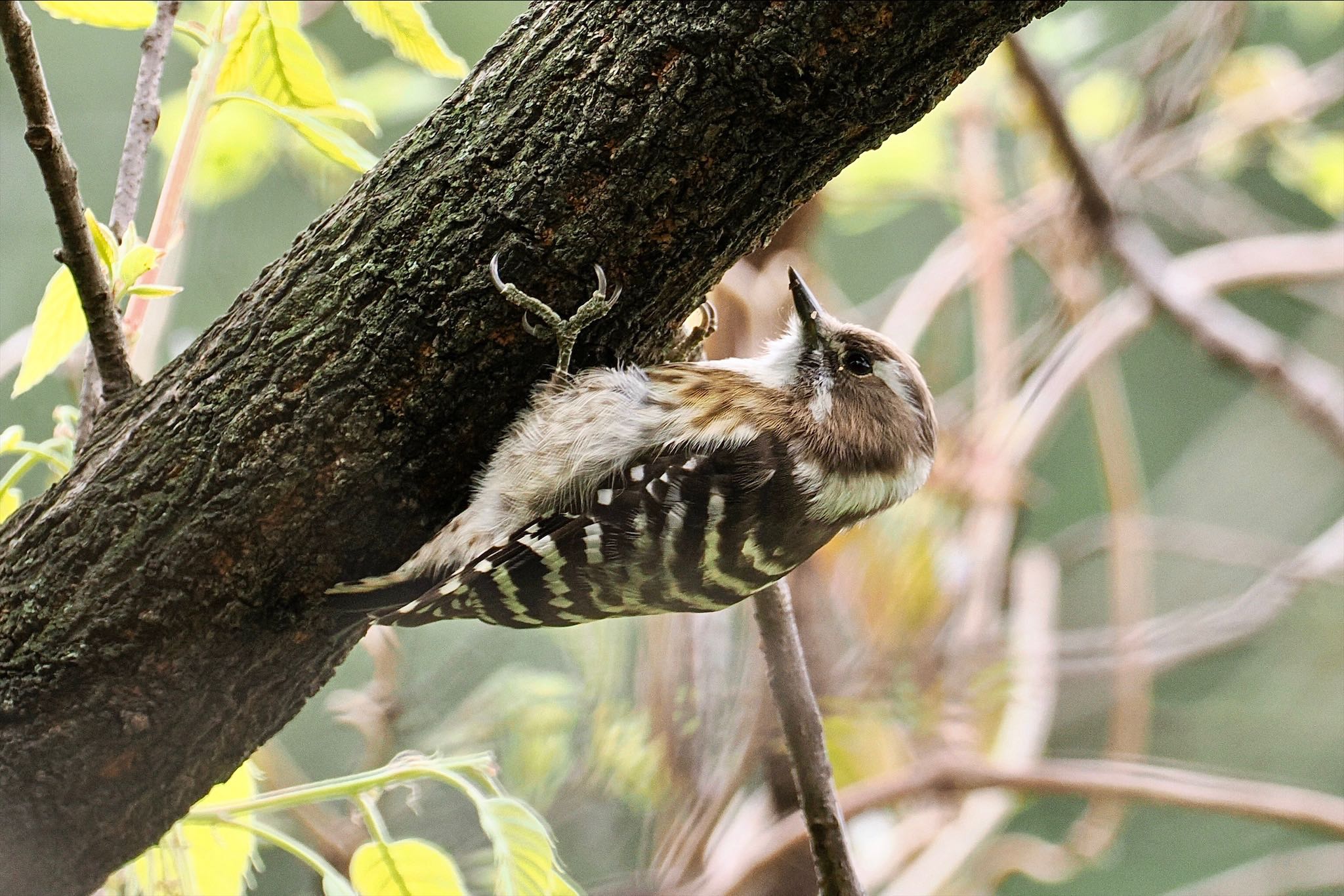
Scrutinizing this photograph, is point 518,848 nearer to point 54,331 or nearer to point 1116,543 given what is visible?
point 54,331

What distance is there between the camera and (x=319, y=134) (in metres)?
1.39

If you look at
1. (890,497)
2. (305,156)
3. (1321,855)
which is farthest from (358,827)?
(1321,855)

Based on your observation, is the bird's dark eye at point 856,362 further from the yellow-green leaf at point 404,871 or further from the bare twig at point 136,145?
the bare twig at point 136,145

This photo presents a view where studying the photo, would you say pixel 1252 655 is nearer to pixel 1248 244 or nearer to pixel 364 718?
pixel 1248 244

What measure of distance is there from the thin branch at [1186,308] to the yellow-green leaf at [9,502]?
2225mm

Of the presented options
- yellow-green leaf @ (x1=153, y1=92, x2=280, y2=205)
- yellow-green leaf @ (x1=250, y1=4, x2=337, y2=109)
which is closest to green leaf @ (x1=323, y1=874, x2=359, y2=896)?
yellow-green leaf @ (x1=250, y1=4, x2=337, y2=109)

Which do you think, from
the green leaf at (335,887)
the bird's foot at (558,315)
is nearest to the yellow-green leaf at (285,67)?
the bird's foot at (558,315)

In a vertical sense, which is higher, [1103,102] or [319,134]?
[1103,102]

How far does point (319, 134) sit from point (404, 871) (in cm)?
94

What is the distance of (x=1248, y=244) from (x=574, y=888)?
130 inches

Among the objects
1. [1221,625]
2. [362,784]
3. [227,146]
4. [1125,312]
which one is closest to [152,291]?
[362,784]

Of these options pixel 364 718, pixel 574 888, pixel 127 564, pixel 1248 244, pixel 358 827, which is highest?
pixel 1248 244

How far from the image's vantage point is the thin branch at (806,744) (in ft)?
4.75

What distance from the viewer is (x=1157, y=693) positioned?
539 cm
